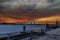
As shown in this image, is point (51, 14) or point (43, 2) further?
point (51, 14)

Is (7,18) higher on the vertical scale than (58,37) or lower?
higher

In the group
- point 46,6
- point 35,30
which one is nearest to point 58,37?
point 35,30

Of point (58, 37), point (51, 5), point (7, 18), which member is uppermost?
point (51, 5)

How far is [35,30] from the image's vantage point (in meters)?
5.52

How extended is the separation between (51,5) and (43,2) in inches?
4.6

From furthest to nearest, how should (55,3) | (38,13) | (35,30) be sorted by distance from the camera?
(35,30) → (38,13) → (55,3)

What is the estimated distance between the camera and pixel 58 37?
12.4 ft

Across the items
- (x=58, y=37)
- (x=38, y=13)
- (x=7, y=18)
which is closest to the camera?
(x=38, y=13)

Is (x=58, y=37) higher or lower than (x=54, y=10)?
lower

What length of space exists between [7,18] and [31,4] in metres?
0.61

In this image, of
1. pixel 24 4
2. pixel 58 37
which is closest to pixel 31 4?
pixel 24 4

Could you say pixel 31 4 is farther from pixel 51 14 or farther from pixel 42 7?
pixel 51 14

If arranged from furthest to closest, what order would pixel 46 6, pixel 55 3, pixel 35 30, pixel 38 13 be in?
pixel 35 30 < pixel 38 13 < pixel 46 6 < pixel 55 3

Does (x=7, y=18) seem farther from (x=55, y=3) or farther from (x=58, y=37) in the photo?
(x=58, y=37)
